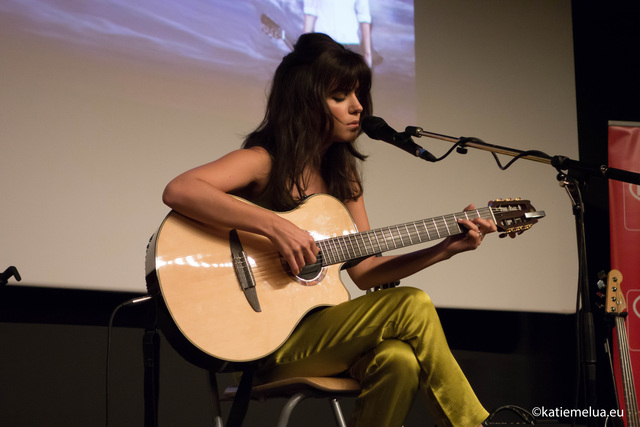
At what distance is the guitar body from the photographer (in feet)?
5.21

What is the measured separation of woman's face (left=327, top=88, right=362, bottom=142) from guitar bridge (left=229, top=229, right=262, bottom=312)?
548 mm

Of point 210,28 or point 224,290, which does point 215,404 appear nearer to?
point 224,290

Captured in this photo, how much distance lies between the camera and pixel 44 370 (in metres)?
2.78

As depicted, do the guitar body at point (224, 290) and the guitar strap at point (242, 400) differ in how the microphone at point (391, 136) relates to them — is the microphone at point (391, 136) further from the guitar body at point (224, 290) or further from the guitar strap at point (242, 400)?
the guitar strap at point (242, 400)

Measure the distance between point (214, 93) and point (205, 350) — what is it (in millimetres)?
1737

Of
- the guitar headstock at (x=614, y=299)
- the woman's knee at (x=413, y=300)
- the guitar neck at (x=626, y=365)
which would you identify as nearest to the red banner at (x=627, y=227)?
the guitar neck at (x=626, y=365)

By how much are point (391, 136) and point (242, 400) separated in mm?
846

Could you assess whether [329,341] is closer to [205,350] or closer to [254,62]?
[205,350]

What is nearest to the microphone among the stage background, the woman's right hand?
the woman's right hand

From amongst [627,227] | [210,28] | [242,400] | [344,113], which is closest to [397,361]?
[242,400]

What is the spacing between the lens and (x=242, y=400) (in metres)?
1.63

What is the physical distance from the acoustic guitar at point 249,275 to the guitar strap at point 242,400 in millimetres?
64

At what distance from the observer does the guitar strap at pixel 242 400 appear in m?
1.62

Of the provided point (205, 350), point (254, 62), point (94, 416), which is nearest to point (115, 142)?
point (254, 62)
